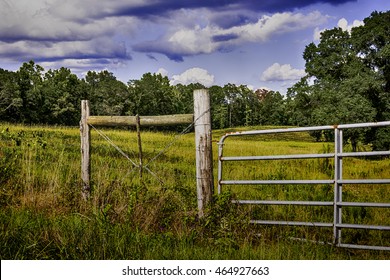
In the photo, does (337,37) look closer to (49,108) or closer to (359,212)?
(359,212)

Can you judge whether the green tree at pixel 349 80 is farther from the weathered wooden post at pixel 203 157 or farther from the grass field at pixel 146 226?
the weathered wooden post at pixel 203 157

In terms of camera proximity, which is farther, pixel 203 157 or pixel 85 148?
pixel 85 148

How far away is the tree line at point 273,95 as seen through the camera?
2569 cm

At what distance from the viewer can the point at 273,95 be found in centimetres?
11762

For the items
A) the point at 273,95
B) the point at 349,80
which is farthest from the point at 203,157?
the point at 273,95

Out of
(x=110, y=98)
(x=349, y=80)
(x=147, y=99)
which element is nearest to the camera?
(x=349, y=80)

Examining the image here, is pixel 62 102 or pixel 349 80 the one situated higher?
pixel 62 102

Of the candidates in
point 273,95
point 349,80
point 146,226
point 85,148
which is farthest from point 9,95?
point 273,95

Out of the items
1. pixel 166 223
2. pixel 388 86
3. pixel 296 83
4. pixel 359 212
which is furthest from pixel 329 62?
pixel 166 223

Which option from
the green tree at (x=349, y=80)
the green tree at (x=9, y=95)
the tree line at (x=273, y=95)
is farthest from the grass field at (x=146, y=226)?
the green tree at (x=9, y=95)

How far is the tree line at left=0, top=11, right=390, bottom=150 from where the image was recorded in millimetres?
25688

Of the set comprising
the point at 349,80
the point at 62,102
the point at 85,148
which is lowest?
the point at 85,148

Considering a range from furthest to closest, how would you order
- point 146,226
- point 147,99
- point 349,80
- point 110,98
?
point 147,99 → point 110,98 → point 349,80 → point 146,226

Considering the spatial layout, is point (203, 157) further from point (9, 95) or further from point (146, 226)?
point (9, 95)
